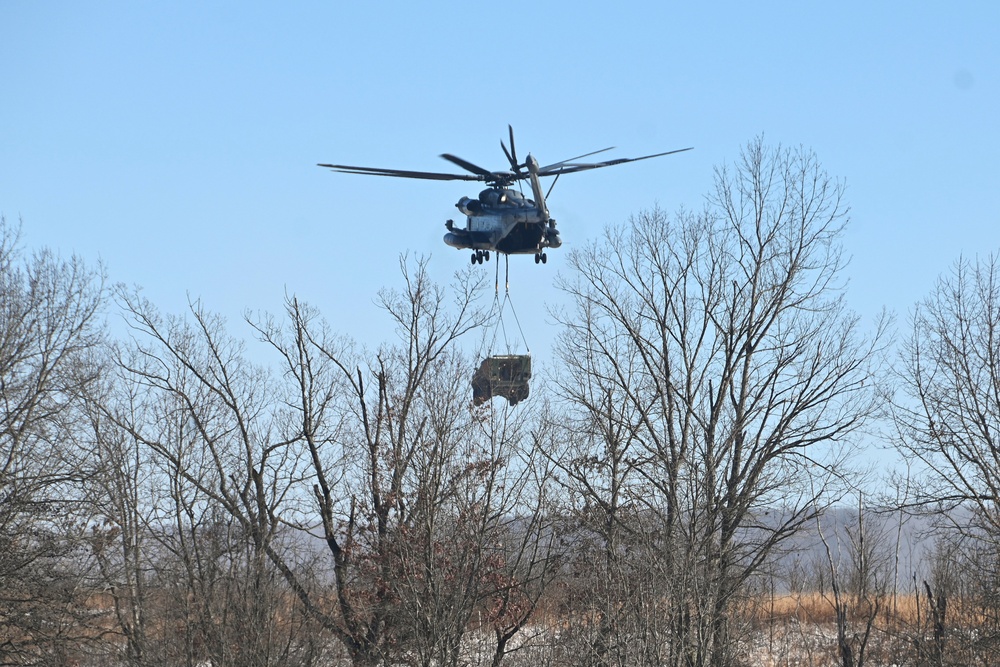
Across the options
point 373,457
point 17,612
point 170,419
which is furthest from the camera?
point 170,419

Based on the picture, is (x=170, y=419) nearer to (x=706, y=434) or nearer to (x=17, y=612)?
(x=17, y=612)

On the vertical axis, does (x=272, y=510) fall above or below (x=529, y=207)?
below

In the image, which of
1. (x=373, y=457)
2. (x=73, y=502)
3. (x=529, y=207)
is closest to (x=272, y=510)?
(x=373, y=457)

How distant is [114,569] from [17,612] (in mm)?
5848

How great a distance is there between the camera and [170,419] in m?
40.0

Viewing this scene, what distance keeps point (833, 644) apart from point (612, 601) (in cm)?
1817

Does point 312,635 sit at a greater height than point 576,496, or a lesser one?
lesser

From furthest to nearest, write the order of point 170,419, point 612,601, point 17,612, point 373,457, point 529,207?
point 170,419 < point 373,457 < point 529,207 < point 17,612 < point 612,601

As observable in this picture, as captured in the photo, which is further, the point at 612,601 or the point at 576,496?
the point at 576,496

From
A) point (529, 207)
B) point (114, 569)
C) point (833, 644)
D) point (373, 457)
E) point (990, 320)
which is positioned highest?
point (529, 207)

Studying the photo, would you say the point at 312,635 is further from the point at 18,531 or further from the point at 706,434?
the point at 706,434

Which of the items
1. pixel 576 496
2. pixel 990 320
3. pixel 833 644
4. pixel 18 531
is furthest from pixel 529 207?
pixel 833 644

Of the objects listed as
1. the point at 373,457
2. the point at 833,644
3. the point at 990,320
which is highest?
the point at 990,320

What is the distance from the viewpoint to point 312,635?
27438 millimetres
